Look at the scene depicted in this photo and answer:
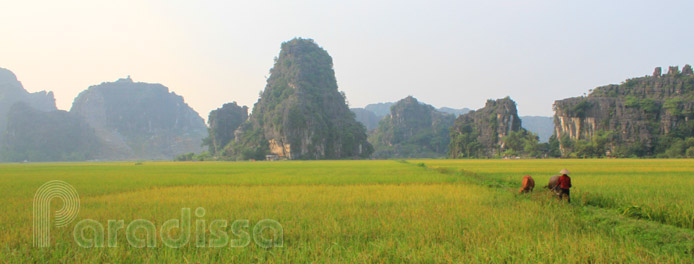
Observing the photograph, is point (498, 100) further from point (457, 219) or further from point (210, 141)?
point (457, 219)

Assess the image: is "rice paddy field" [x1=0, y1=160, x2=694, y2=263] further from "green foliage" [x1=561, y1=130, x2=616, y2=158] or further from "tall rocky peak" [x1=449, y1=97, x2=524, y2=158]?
"tall rocky peak" [x1=449, y1=97, x2=524, y2=158]

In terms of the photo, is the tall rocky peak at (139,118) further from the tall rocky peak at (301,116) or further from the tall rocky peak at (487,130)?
the tall rocky peak at (487,130)

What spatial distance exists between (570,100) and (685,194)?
5560 centimetres

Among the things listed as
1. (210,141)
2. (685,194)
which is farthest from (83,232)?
(210,141)

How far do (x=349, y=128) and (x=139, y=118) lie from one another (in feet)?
320

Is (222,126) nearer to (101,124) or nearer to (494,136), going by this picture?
(494,136)

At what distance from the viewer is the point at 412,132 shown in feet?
337

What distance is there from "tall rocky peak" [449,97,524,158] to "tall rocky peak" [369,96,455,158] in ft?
64.5

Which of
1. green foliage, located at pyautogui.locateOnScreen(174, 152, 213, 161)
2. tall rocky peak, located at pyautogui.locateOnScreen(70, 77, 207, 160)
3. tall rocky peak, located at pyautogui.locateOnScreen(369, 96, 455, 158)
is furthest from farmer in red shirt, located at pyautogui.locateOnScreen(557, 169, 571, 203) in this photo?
tall rocky peak, located at pyautogui.locateOnScreen(70, 77, 207, 160)

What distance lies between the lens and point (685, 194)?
7.35 metres

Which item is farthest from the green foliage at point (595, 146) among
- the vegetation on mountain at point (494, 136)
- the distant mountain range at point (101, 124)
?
the distant mountain range at point (101, 124)

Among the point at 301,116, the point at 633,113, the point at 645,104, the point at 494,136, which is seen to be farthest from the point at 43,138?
the point at 645,104

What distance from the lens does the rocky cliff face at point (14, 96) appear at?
125 meters

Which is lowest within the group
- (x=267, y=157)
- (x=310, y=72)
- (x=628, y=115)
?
(x=267, y=157)
